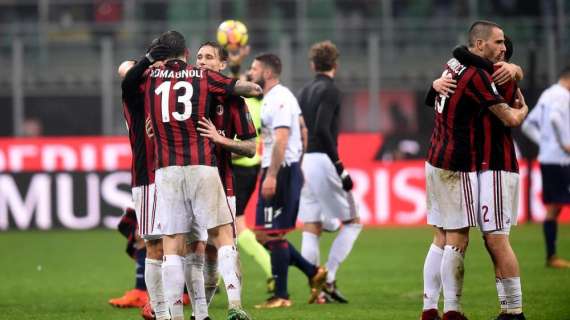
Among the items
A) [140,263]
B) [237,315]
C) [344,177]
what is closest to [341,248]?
[344,177]

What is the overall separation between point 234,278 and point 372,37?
17.2 metres

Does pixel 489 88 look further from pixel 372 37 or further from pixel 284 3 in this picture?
pixel 284 3

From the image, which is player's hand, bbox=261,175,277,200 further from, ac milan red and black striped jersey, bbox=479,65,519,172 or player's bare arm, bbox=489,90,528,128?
player's bare arm, bbox=489,90,528,128

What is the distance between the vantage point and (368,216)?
848 inches

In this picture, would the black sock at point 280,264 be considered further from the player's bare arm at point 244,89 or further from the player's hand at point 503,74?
the player's hand at point 503,74

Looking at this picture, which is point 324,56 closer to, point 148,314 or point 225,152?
point 225,152

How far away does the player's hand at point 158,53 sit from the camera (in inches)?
332

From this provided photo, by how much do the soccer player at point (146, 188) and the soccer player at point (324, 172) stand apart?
277 cm

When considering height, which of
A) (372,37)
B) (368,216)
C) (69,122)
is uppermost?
(372,37)

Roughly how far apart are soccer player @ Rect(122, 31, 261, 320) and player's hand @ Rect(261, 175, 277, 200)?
2.52 metres

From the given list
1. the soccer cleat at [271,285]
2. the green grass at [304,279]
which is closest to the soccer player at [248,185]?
the soccer cleat at [271,285]

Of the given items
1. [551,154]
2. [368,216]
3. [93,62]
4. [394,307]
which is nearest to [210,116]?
[394,307]

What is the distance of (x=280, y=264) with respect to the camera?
11.2m

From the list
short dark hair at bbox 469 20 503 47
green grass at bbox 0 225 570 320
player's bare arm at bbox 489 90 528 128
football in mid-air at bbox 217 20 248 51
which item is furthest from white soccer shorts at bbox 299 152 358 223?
player's bare arm at bbox 489 90 528 128
